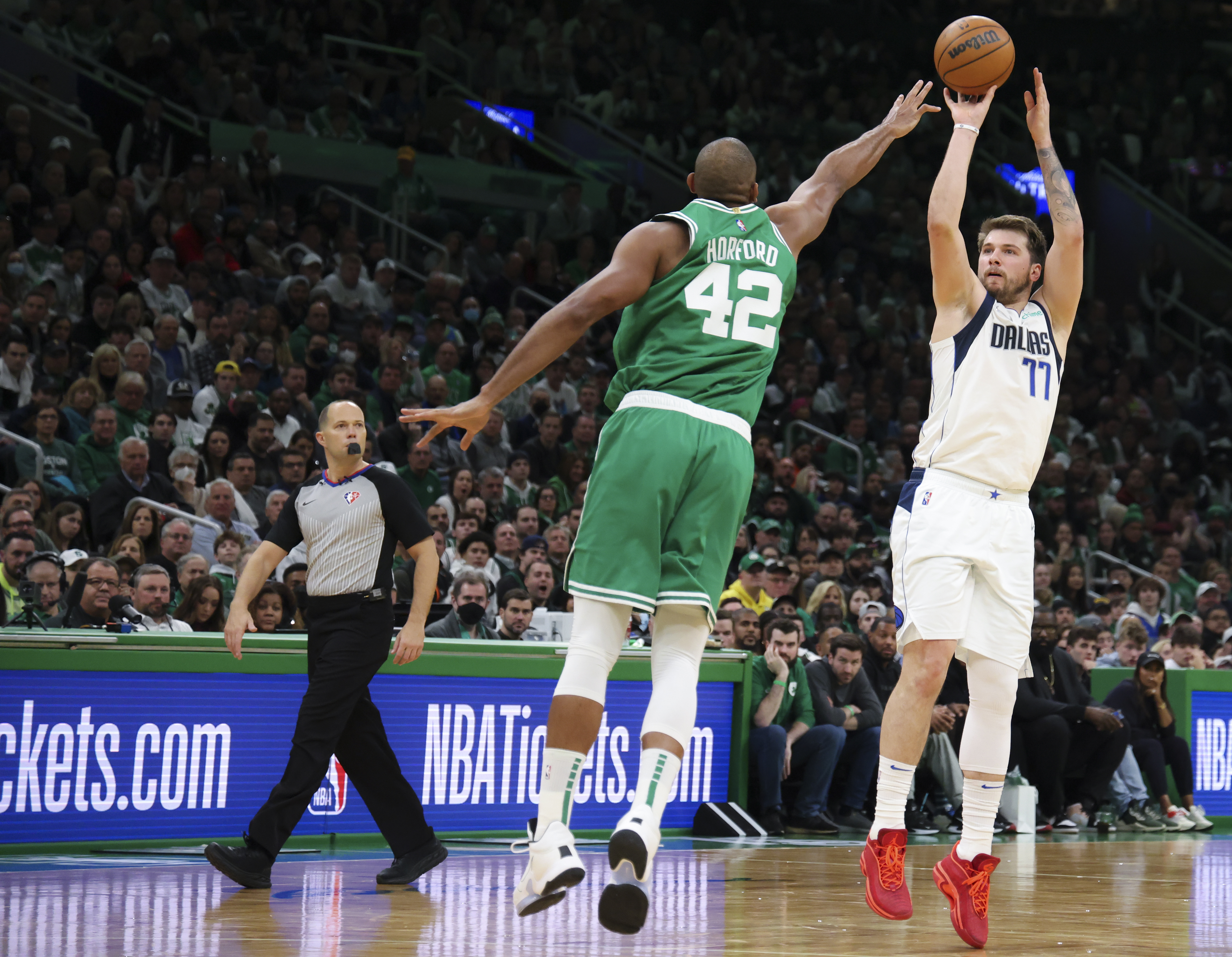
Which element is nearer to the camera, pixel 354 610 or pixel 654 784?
pixel 654 784

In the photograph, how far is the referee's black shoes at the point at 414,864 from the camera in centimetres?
704

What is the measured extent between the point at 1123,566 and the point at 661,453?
49.2 feet

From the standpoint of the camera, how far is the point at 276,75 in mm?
19266

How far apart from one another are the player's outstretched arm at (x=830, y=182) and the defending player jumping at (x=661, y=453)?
25cm

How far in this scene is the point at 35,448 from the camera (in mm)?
12242

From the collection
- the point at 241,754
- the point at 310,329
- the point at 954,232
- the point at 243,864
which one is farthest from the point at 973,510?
the point at 310,329

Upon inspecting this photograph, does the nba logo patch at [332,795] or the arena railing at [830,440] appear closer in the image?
the nba logo patch at [332,795]

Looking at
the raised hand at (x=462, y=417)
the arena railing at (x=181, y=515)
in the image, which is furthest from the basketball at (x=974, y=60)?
the arena railing at (x=181, y=515)

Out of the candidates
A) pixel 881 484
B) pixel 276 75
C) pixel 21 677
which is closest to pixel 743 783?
pixel 21 677

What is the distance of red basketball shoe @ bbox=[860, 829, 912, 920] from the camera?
562 cm

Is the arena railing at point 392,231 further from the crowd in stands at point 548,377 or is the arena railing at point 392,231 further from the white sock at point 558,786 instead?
the white sock at point 558,786

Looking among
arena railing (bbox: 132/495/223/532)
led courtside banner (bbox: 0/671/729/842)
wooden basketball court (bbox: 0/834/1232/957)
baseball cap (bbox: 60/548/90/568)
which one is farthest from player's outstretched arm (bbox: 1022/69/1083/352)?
arena railing (bbox: 132/495/223/532)

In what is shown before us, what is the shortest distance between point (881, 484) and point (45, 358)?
9.12 metres

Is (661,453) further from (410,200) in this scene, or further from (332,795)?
(410,200)
